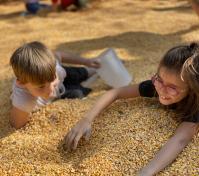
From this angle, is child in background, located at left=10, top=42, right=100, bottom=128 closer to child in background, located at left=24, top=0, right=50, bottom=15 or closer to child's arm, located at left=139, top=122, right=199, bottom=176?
child's arm, located at left=139, top=122, right=199, bottom=176

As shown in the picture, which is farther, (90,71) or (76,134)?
(90,71)

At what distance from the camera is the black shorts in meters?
2.33

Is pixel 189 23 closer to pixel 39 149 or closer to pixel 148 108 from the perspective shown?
pixel 148 108

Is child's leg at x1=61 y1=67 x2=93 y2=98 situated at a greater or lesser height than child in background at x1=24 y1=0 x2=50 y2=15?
greater

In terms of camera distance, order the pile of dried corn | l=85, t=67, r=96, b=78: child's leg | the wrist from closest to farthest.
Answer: the wrist, the pile of dried corn, l=85, t=67, r=96, b=78: child's leg

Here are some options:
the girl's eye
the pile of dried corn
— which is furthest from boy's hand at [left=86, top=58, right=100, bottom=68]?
the girl's eye

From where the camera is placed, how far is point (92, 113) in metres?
1.86

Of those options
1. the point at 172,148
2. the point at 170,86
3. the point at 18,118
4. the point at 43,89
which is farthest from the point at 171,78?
the point at 18,118

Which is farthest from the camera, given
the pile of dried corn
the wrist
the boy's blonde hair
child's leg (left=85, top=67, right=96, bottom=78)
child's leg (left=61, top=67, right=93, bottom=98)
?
child's leg (left=85, top=67, right=96, bottom=78)

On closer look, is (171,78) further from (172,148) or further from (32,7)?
(32,7)

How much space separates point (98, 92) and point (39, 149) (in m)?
0.68

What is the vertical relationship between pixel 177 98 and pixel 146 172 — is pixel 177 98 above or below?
above

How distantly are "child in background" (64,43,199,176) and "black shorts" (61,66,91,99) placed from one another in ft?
1.77

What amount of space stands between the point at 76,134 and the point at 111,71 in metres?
0.76
